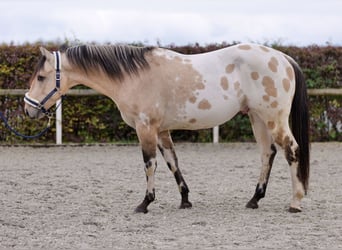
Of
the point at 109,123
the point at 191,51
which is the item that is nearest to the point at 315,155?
the point at 191,51

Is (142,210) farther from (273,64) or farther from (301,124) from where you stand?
(273,64)

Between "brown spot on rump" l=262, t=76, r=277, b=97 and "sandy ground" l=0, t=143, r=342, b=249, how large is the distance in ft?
3.52

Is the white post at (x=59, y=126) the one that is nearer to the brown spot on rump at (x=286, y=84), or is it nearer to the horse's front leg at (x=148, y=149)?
the horse's front leg at (x=148, y=149)

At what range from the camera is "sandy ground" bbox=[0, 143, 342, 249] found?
16.0ft

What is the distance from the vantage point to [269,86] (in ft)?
19.9

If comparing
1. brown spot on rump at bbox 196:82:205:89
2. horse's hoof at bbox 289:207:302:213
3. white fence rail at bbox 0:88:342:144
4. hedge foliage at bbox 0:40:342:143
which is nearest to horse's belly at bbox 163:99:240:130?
brown spot on rump at bbox 196:82:205:89

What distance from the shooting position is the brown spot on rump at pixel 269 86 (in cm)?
605

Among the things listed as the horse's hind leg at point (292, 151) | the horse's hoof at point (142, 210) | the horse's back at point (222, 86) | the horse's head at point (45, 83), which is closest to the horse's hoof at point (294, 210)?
the horse's hind leg at point (292, 151)

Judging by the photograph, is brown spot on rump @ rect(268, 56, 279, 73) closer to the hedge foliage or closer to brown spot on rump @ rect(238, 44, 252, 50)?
brown spot on rump @ rect(238, 44, 252, 50)

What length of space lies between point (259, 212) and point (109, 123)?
21.3ft

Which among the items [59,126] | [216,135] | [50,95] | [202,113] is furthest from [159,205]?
[59,126]

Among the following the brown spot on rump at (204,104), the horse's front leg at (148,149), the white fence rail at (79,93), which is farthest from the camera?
the white fence rail at (79,93)

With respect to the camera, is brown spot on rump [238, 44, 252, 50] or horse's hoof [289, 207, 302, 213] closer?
horse's hoof [289, 207, 302, 213]

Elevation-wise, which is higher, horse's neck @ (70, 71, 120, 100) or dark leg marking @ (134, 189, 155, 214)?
horse's neck @ (70, 71, 120, 100)
